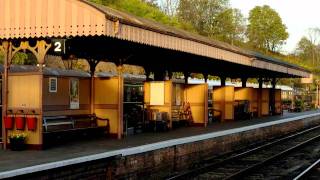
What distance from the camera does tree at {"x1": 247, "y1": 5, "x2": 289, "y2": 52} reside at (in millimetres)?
84312

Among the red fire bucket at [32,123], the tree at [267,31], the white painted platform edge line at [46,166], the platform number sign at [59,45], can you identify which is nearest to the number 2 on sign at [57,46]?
the platform number sign at [59,45]

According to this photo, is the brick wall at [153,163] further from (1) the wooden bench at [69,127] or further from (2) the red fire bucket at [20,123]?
(2) the red fire bucket at [20,123]

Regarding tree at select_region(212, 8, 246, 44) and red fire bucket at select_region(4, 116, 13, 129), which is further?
tree at select_region(212, 8, 246, 44)

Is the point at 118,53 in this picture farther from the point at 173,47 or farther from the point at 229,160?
the point at 229,160

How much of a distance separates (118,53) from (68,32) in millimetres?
4224

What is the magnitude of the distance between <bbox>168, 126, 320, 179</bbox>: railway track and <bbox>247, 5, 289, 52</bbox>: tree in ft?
216

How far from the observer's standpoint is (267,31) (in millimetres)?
85000

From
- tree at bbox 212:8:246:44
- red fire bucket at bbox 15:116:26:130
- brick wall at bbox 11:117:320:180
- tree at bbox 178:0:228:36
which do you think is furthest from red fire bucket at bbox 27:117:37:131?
tree at bbox 212:8:246:44

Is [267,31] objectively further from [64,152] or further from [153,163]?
[64,152]

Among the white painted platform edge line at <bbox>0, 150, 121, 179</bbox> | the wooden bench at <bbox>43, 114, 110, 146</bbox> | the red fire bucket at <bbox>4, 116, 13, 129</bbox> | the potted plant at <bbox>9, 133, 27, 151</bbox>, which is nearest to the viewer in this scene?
the white painted platform edge line at <bbox>0, 150, 121, 179</bbox>

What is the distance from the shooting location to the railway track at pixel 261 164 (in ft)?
40.6

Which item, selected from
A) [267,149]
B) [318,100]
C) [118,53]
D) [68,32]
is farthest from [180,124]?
[318,100]

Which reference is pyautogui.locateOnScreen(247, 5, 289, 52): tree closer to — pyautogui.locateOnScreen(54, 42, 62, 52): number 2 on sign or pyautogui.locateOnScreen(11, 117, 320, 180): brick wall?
pyautogui.locateOnScreen(11, 117, 320, 180): brick wall

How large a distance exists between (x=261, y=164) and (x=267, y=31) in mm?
73616
